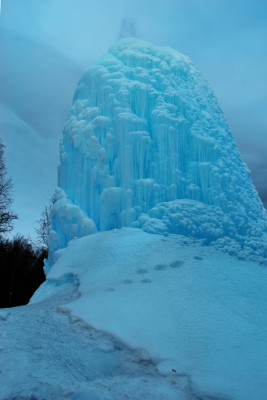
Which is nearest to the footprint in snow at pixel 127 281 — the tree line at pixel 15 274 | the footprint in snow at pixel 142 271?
the footprint in snow at pixel 142 271

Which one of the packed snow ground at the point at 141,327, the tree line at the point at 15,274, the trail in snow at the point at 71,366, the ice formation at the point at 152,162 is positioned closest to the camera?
the trail in snow at the point at 71,366

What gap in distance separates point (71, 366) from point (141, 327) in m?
1.07

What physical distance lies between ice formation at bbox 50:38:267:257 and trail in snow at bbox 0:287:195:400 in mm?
3044

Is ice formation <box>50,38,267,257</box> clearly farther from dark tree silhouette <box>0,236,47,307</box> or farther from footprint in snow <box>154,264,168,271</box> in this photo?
dark tree silhouette <box>0,236,47,307</box>

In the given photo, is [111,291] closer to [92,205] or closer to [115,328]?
[115,328]

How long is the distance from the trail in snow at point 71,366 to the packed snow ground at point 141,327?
1cm

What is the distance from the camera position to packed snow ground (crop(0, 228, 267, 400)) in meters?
3.71

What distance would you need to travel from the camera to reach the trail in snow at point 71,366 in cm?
350

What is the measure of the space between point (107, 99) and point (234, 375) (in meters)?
6.60

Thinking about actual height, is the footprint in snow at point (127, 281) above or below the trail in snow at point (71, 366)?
above

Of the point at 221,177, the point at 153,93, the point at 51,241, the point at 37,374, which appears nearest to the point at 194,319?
the point at 37,374

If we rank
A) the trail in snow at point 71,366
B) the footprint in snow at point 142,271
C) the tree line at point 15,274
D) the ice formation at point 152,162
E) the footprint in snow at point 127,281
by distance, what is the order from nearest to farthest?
the trail in snow at point 71,366 → the footprint in snow at point 127,281 → the footprint in snow at point 142,271 → the ice formation at point 152,162 → the tree line at point 15,274

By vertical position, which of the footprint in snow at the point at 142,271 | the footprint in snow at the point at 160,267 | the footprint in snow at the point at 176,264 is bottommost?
the footprint in snow at the point at 142,271

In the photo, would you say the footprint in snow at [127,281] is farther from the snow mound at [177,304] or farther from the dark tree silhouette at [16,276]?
the dark tree silhouette at [16,276]
